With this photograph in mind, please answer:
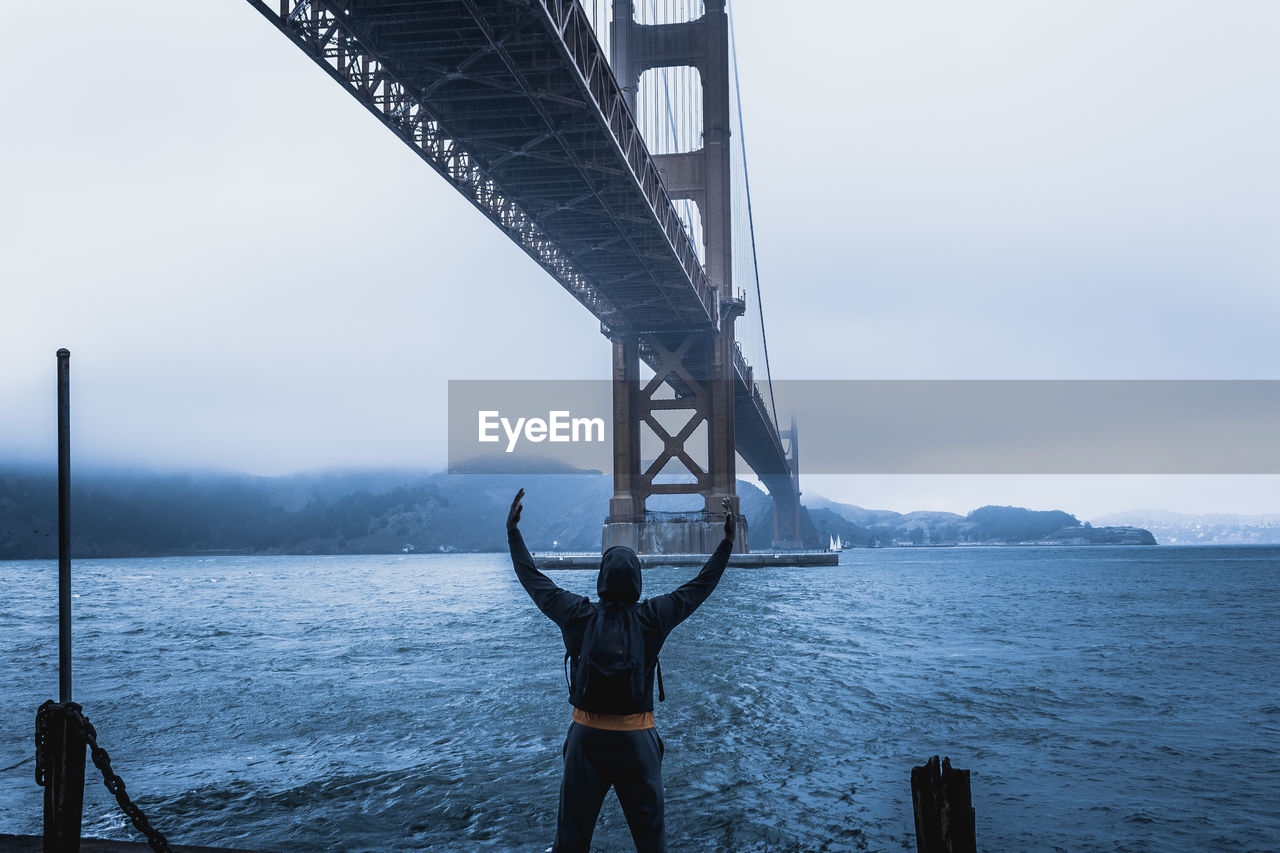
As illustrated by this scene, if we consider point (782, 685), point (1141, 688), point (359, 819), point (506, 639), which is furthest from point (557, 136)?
point (359, 819)

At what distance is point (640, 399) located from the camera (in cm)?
3853

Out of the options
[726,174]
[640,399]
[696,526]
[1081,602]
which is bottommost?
[1081,602]

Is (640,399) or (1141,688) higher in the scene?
(640,399)

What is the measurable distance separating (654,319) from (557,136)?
17.4 meters

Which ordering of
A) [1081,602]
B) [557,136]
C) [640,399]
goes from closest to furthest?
[557,136] → [1081,602] → [640,399]

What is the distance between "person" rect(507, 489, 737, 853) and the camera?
2744mm

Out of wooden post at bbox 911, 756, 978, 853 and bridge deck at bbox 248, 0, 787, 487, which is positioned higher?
bridge deck at bbox 248, 0, 787, 487

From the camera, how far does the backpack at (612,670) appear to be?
2740 mm

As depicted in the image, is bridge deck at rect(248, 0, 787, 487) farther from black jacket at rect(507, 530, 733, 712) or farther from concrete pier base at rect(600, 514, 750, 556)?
black jacket at rect(507, 530, 733, 712)

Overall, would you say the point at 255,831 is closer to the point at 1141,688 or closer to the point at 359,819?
the point at 359,819

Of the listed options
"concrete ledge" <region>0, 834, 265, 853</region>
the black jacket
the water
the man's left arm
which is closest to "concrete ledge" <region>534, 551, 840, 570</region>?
the water

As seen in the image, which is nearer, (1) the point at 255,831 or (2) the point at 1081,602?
(1) the point at 255,831

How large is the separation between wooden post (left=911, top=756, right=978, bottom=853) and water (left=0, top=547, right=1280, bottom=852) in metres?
2.48

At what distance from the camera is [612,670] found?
2732mm
